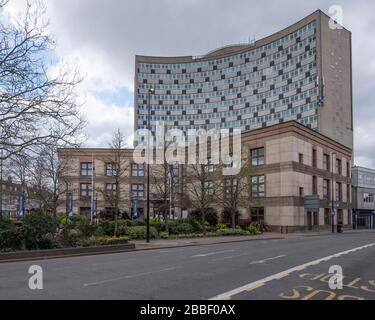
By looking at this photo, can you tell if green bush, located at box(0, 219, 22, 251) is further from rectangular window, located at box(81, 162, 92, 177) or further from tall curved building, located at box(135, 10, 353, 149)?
tall curved building, located at box(135, 10, 353, 149)

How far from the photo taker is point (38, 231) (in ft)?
65.9

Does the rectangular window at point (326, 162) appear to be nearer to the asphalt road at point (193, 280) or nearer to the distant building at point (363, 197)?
the distant building at point (363, 197)

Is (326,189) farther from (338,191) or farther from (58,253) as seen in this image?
(58,253)

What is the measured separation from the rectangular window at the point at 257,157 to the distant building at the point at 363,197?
28.2 metres

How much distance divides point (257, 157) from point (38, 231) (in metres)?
38.1

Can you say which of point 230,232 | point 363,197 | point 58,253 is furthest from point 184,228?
point 363,197

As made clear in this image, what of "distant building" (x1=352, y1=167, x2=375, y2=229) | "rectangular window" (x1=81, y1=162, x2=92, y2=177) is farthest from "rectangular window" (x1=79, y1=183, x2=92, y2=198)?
"distant building" (x1=352, y1=167, x2=375, y2=229)

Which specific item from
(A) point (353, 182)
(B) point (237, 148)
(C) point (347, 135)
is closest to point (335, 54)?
(C) point (347, 135)

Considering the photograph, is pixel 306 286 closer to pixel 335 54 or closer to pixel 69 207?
pixel 69 207

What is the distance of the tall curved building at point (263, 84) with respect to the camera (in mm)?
95062

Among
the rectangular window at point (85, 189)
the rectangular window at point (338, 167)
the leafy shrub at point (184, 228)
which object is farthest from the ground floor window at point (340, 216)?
the rectangular window at point (85, 189)

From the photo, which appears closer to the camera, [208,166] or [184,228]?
[184,228]

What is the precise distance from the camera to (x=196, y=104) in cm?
13062
